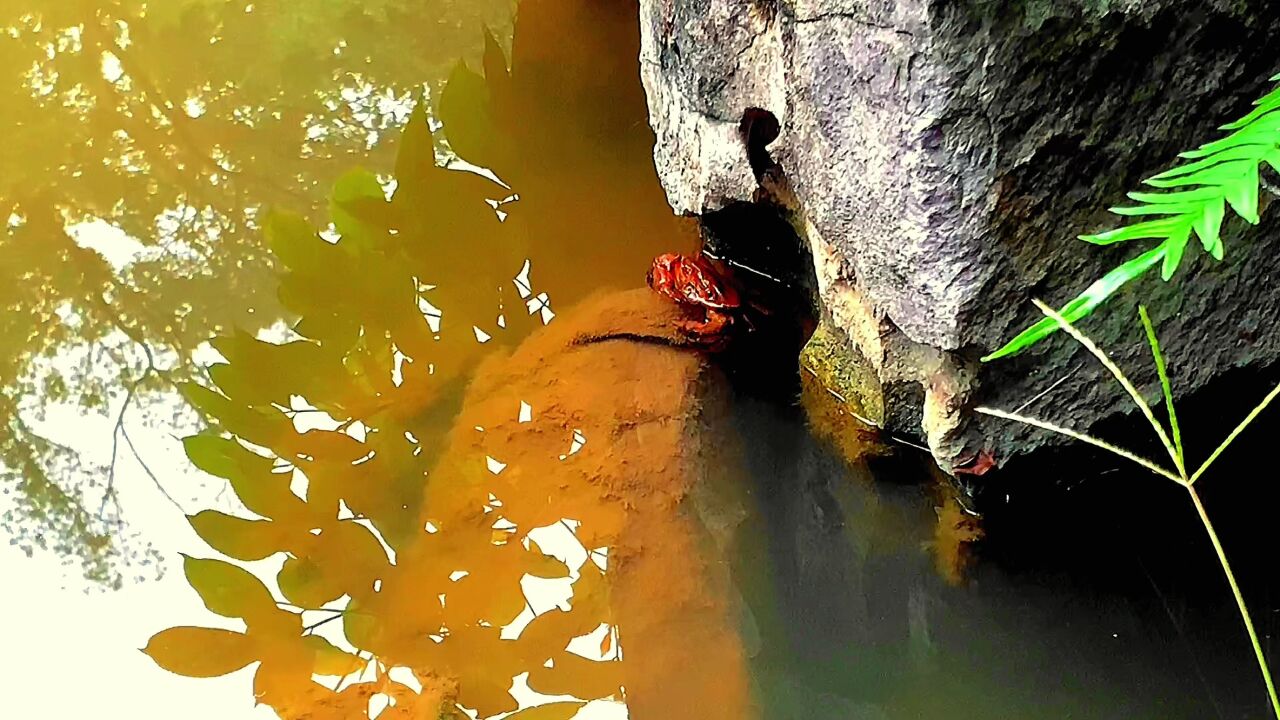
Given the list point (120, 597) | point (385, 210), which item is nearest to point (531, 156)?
point (385, 210)

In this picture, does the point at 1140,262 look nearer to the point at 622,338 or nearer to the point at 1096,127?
the point at 1096,127

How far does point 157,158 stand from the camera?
2154mm

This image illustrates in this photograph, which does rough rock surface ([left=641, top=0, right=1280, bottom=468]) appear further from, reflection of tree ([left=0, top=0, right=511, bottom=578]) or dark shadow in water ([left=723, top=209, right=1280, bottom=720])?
reflection of tree ([left=0, top=0, right=511, bottom=578])

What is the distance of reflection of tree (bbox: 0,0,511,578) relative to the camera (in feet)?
5.91

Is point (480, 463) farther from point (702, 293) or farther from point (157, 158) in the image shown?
point (157, 158)

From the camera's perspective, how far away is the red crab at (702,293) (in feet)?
5.44

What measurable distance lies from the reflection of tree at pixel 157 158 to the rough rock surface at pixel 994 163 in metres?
1.06

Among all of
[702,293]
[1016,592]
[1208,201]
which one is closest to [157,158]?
[702,293]

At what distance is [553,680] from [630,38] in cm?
152

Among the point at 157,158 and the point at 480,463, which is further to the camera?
the point at 157,158

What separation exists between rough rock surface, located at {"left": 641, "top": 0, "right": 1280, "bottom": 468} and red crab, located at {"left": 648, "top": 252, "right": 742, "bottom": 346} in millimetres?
249

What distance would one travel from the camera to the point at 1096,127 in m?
1.11

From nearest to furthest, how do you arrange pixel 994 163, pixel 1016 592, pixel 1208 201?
pixel 1208 201 < pixel 994 163 < pixel 1016 592

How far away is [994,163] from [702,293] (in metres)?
0.65
